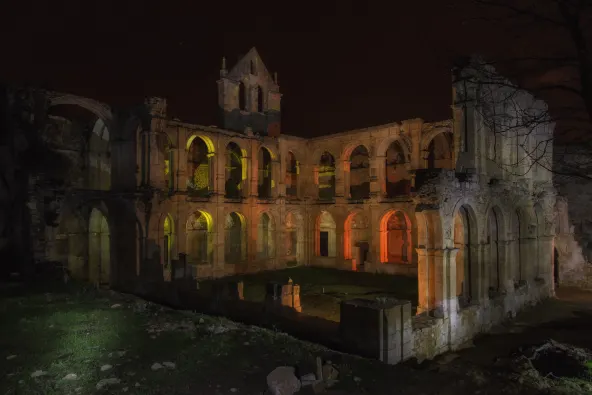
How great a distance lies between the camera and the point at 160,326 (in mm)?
9945

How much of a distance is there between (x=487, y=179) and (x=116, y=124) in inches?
699

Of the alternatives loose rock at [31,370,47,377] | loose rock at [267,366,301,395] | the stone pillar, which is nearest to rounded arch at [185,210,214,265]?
the stone pillar

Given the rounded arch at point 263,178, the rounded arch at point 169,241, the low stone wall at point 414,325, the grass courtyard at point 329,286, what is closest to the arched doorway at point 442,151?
the grass courtyard at point 329,286

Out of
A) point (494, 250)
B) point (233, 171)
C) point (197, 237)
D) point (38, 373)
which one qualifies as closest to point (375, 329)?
point (38, 373)

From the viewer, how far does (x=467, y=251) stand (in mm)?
18109

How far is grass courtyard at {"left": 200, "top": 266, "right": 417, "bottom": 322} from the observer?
A: 19891mm

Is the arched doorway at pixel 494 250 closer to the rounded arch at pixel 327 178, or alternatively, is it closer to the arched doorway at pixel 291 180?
the rounded arch at pixel 327 178

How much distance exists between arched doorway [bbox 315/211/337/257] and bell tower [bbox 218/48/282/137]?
7581 millimetres

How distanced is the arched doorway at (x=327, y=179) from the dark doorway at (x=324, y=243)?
10.0 ft

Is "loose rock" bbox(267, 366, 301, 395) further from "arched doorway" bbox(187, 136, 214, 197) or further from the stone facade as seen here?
"arched doorway" bbox(187, 136, 214, 197)

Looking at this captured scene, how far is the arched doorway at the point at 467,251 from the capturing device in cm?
1772

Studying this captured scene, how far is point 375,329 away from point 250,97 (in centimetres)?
Answer: 2489

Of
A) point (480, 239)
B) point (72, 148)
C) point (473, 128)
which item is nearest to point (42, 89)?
point (72, 148)

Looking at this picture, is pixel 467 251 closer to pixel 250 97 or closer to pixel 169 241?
pixel 169 241
